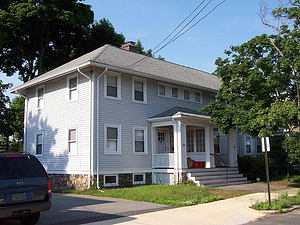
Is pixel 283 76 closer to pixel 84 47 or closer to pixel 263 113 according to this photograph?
pixel 263 113

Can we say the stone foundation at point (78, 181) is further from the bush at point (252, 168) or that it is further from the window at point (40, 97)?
the bush at point (252, 168)

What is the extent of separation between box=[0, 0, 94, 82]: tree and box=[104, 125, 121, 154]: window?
15898 millimetres

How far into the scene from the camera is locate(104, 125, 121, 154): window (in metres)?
16.6

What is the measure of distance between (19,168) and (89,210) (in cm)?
350

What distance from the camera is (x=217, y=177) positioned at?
17984 mm

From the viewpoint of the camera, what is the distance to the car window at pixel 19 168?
291 inches

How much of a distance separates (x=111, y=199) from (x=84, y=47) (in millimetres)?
24756

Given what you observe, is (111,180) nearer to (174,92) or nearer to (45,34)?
(174,92)

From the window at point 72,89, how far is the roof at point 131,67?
1.92 feet

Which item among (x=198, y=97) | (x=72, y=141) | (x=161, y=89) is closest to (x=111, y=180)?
(x=72, y=141)

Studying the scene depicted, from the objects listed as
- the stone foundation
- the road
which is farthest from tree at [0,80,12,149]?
the road

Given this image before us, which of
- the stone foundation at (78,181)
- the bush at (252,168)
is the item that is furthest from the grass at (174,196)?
the bush at (252,168)

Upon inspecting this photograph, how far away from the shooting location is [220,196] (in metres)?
13.0

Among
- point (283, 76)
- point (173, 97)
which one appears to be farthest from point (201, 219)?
point (173, 97)
